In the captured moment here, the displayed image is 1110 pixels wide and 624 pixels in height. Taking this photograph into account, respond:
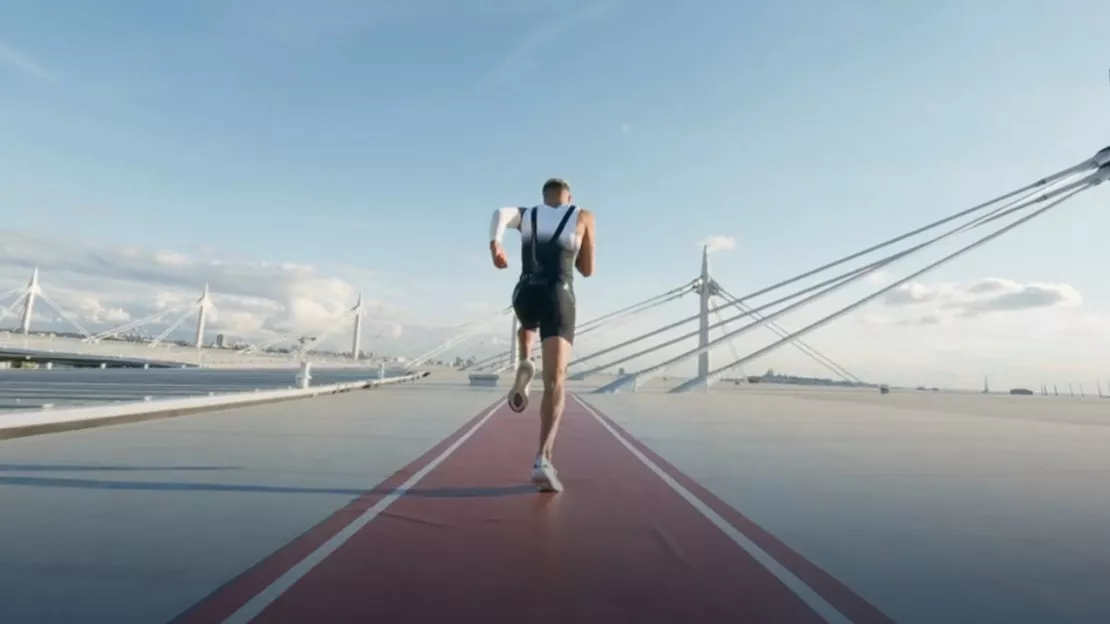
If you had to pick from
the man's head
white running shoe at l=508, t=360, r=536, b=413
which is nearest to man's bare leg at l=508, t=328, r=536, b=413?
white running shoe at l=508, t=360, r=536, b=413

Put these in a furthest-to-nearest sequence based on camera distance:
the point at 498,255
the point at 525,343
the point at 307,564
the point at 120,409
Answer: the point at 120,409
the point at 525,343
the point at 498,255
the point at 307,564

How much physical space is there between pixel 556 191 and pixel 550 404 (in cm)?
161

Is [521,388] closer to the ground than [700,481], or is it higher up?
higher up

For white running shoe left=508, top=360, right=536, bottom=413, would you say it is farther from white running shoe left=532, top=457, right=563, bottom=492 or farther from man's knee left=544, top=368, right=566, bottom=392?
white running shoe left=532, top=457, right=563, bottom=492

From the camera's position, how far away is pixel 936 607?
2.62 meters

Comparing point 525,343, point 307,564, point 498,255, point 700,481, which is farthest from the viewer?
point 700,481

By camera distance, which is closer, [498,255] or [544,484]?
[498,255]

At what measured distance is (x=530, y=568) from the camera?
3.02 metres

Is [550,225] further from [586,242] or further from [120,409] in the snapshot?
[120,409]

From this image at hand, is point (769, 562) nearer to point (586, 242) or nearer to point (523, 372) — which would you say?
point (523, 372)

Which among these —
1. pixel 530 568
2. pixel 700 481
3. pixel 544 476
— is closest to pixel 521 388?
pixel 544 476

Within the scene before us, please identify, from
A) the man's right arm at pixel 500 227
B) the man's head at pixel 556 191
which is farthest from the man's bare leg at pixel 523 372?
the man's head at pixel 556 191

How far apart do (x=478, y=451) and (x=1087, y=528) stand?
535cm

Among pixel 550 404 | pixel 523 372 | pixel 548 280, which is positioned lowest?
pixel 550 404
